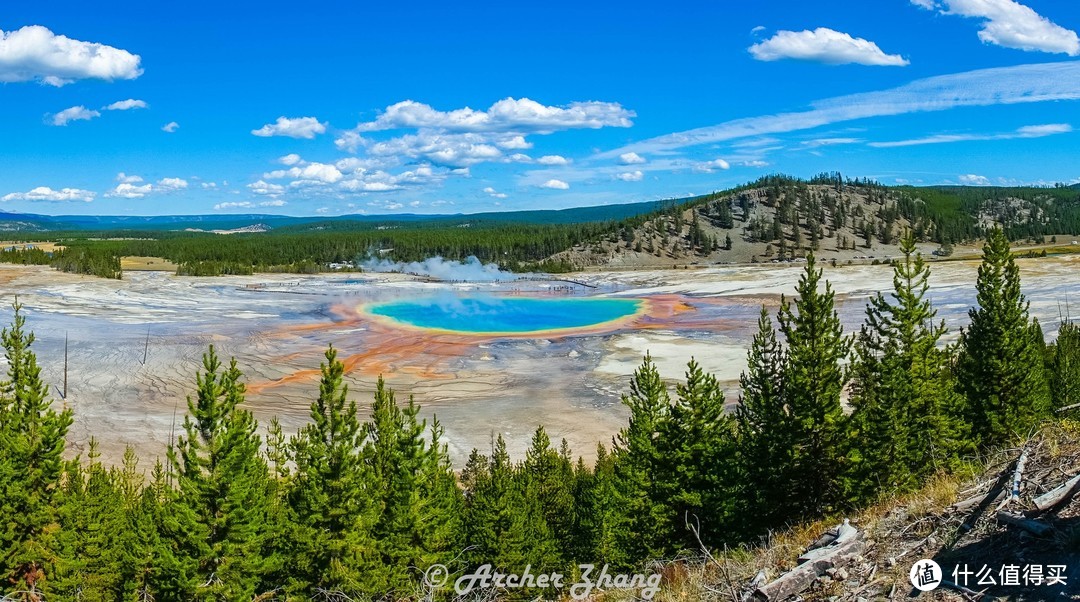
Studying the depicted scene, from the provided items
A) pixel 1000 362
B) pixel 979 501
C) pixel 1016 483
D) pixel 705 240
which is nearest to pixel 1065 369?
pixel 1000 362

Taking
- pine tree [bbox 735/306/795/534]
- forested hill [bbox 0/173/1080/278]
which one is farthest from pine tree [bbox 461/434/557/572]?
forested hill [bbox 0/173/1080/278]

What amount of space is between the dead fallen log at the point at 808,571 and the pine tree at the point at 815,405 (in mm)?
11760

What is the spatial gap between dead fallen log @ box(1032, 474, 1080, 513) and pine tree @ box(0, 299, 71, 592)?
71.4 feet

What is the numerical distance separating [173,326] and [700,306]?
49312 millimetres

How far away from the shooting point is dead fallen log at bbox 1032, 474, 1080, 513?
21.1ft

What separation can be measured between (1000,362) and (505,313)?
53.6 m

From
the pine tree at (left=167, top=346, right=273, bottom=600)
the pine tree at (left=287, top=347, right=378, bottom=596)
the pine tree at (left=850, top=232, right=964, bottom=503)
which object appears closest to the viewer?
the pine tree at (left=167, top=346, right=273, bottom=600)

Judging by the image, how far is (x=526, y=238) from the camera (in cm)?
16275

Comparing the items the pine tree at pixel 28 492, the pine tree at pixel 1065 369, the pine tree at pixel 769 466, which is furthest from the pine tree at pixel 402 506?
the pine tree at pixel 1065 369

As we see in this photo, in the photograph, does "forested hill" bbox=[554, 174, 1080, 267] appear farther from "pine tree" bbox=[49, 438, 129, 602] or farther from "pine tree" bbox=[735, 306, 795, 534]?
"pine tree" bbox=[49, 438, 129, 602]

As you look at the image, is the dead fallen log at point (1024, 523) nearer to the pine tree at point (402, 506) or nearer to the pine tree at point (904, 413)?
the pine tree at point (904, 413)

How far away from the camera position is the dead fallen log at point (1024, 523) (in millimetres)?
6305

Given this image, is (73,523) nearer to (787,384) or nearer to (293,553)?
(293,553)

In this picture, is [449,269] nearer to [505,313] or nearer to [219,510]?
[505,313]
